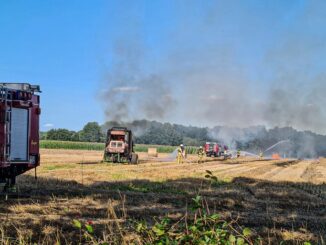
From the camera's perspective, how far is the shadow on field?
975cm

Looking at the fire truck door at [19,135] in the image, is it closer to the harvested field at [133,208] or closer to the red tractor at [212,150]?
the harvested field at [133,208]

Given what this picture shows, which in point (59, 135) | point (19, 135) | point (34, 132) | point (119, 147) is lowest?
point (119, 147)

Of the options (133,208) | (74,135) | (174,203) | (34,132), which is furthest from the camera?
(74,135)

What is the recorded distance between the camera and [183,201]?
13.3m

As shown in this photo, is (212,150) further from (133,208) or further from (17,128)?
(133,208)

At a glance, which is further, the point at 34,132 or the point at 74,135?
the point at 74,135

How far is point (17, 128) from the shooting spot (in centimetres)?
1336

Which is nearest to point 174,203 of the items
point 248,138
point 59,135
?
point 248,138

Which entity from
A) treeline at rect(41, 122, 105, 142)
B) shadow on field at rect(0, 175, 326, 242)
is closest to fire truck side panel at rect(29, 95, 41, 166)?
shadow on field at rect(0, 175, 326, 242)

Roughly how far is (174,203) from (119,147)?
82.9 feet

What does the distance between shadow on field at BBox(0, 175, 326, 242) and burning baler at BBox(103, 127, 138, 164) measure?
1830cm

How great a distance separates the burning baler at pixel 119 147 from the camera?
37688 mm

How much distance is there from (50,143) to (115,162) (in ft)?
186

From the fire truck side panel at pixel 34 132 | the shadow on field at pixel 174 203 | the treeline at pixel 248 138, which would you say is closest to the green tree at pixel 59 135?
the treeline at pixel 248 138
